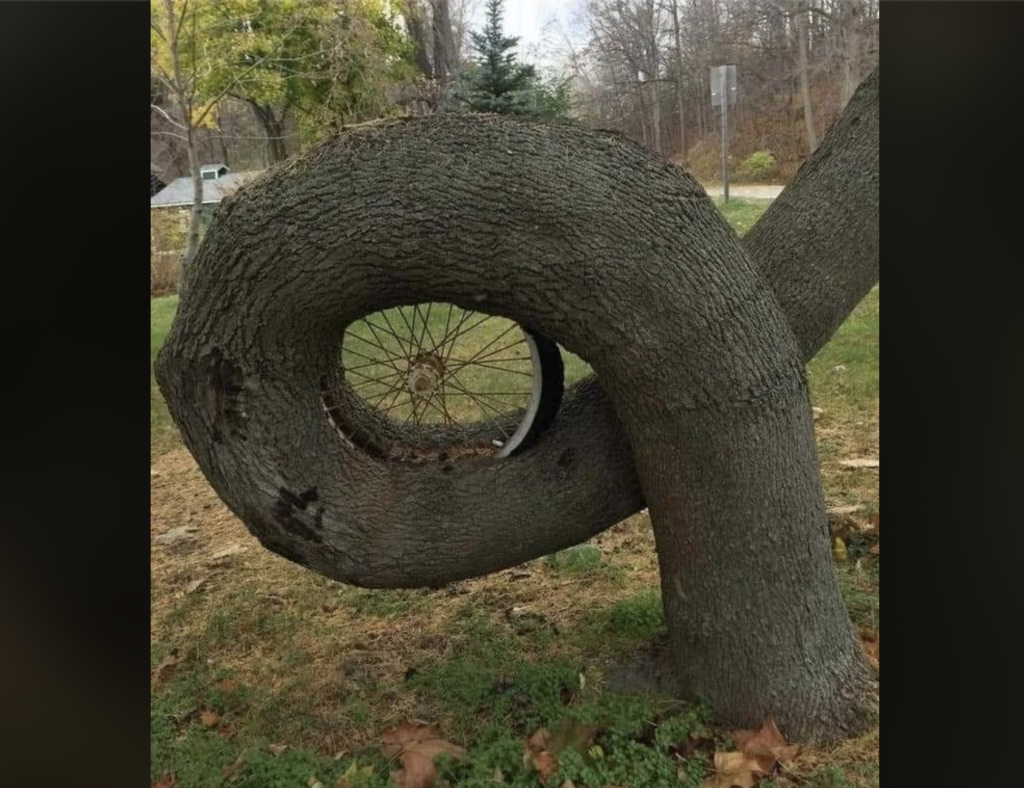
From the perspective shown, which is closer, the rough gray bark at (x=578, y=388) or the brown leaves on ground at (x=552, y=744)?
the rough gray bark at (x=578, y=388)

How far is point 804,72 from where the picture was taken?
197 inches

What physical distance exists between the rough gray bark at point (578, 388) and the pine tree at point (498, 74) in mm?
2788

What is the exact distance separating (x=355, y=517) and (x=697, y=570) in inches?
34.4

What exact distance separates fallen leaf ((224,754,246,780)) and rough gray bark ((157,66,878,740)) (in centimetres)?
62

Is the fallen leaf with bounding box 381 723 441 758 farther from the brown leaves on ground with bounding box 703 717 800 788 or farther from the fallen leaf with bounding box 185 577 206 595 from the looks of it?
the fallen leaf with bounding box 185 577 206 595

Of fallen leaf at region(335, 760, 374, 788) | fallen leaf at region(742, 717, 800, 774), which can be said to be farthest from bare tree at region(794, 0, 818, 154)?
fallen leaf at region(335, 760, 374, 788)

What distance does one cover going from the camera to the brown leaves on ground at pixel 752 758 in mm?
1964

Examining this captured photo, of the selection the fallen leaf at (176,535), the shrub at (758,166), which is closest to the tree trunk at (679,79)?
the shrub at (758,166)

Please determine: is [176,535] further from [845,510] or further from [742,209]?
[742,209]

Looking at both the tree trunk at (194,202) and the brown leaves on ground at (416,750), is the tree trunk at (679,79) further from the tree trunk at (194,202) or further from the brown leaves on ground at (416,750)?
the brown leaves on ground at (416,750)

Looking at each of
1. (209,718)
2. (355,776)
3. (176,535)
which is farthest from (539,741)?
(176,535)

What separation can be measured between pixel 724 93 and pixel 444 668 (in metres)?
3.90
